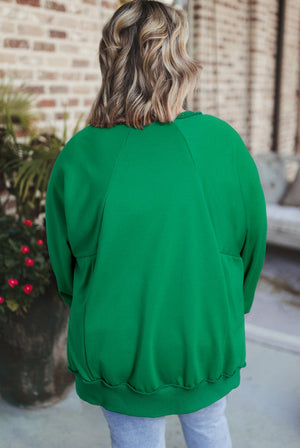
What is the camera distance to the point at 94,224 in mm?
1180

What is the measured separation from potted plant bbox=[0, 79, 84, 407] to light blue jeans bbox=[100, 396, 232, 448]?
36.7 inches

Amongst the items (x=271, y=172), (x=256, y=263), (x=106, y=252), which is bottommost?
(x=271, y=172)

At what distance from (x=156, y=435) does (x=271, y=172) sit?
3.75 metres

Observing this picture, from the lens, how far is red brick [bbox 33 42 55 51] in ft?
9.04

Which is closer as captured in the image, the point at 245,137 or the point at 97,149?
the point at 97,149

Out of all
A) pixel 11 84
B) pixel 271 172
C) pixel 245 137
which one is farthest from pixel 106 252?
pixel 245 137

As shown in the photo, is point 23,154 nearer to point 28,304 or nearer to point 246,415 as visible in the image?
point 28,304

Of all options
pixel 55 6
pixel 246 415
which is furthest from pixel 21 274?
pixel 55 6

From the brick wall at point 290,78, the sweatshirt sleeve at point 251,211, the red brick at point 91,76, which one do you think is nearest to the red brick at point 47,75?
the red brick at point 91,76

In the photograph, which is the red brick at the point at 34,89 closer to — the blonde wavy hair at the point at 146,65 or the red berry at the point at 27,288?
the red berry at the point at 27,288

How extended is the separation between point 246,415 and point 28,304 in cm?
121

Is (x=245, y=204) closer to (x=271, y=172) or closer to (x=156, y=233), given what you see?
(x=156, y=233)

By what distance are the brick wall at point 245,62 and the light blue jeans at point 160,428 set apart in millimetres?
3706

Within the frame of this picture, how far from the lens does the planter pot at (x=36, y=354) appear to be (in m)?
2.24
